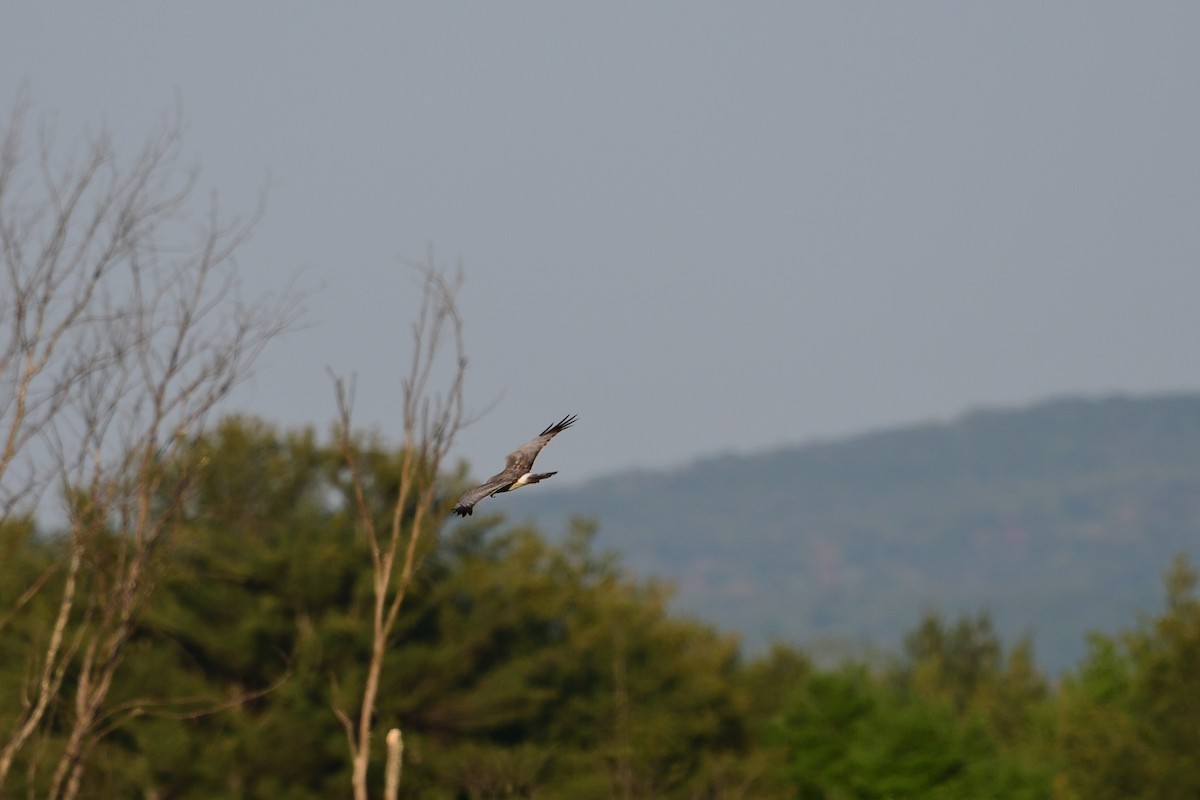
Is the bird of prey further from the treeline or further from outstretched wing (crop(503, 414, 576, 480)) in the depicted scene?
the treeline

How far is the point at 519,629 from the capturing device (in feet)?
130

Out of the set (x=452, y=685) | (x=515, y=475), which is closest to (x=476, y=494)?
(x=515, y=475)

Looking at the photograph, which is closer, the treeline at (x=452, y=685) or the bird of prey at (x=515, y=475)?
the bird of prey at (x=515, y=475)

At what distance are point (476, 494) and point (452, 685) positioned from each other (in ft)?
101

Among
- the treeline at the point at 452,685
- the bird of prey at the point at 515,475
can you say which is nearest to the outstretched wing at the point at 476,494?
the bird of prey at the point at 515,475

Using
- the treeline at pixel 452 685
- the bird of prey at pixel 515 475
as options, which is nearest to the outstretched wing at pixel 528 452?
the bird of prey at pixel 515 475

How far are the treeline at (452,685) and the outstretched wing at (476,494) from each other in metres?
22.6

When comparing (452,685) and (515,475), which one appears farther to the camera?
(452,685)

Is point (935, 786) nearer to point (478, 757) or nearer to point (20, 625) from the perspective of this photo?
point (478, 757)

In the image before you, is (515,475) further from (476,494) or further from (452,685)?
(452,685)

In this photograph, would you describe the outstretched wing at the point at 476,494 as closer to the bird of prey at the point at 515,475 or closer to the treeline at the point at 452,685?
the bird of prey at the point at 515,475

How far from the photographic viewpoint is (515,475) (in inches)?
298

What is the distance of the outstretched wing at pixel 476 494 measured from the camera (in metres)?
7.43

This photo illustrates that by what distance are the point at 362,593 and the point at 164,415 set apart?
21.7 metres
